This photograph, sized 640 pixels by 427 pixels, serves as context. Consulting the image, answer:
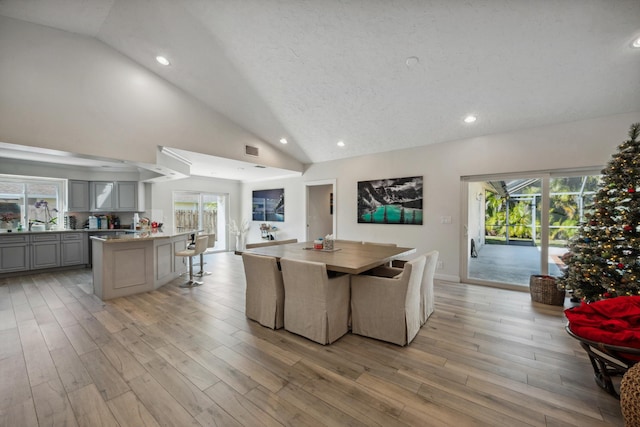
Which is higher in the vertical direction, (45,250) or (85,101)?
(85,101)

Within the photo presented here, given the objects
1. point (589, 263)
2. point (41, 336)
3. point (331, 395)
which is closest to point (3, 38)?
point (41, 336)

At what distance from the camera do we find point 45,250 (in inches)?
208

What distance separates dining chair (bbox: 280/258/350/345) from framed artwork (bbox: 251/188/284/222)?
4747mm

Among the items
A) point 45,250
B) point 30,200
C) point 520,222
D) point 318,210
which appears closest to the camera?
point 520,222

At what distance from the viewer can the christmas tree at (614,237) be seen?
2568 millimetres

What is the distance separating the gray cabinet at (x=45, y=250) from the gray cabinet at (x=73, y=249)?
76mm

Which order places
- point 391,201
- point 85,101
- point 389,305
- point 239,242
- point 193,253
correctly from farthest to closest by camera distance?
point 239,242 < point 391,201 < point 193,253 < point 85,101 < point 389,305

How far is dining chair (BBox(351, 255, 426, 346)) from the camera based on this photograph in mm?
2340

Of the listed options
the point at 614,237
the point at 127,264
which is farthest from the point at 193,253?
the point at 614,237

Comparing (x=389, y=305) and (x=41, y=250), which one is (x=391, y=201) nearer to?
(x=389, y=305)

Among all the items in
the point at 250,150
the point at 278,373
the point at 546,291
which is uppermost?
the point at 250,150

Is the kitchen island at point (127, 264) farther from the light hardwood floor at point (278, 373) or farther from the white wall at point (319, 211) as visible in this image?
the white wall at point (319, 211)

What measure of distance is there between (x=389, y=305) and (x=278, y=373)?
114cm

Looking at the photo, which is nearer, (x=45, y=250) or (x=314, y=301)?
(x=314, y=301)
